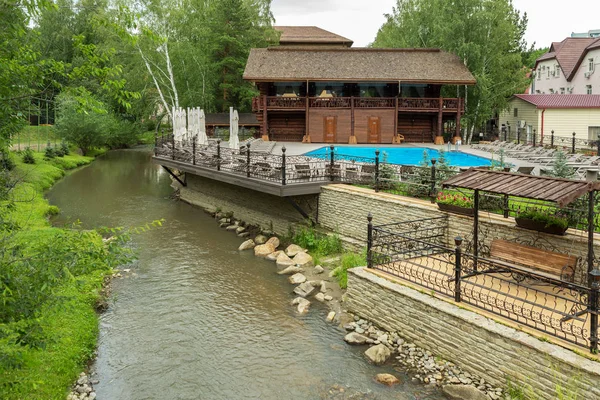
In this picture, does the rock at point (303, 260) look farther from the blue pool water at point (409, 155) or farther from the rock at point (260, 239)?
the blue pool water at point (409, 155)

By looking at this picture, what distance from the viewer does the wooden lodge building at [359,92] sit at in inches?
1307

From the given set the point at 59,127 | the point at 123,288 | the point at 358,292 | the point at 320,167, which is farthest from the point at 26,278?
the point at 59,127

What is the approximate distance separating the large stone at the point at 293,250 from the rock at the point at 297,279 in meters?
1.90

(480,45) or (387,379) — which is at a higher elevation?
(480,45)

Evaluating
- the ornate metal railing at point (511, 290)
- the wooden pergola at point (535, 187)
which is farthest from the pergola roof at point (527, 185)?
the ornate metal railing at point (511, 290)

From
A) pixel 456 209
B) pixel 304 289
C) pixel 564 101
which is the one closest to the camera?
pixel 456 209

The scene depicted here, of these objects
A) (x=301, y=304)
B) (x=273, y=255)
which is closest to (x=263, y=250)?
(x=273, y=255)

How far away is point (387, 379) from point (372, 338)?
63.6 inches

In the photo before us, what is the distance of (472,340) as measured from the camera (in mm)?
8719

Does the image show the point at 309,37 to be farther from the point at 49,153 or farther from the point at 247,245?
the point at 247,245

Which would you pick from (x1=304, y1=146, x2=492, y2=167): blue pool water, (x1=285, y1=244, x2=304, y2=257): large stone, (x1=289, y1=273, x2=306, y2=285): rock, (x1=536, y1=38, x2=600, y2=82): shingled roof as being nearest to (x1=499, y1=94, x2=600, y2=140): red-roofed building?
(x1=304, y1=146, x2=492, y2=167): blue pool water

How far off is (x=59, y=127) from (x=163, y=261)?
1330 inches

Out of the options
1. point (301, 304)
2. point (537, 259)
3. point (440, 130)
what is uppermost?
point (440, 130)

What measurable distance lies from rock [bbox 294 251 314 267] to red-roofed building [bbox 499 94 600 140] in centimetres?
2098
